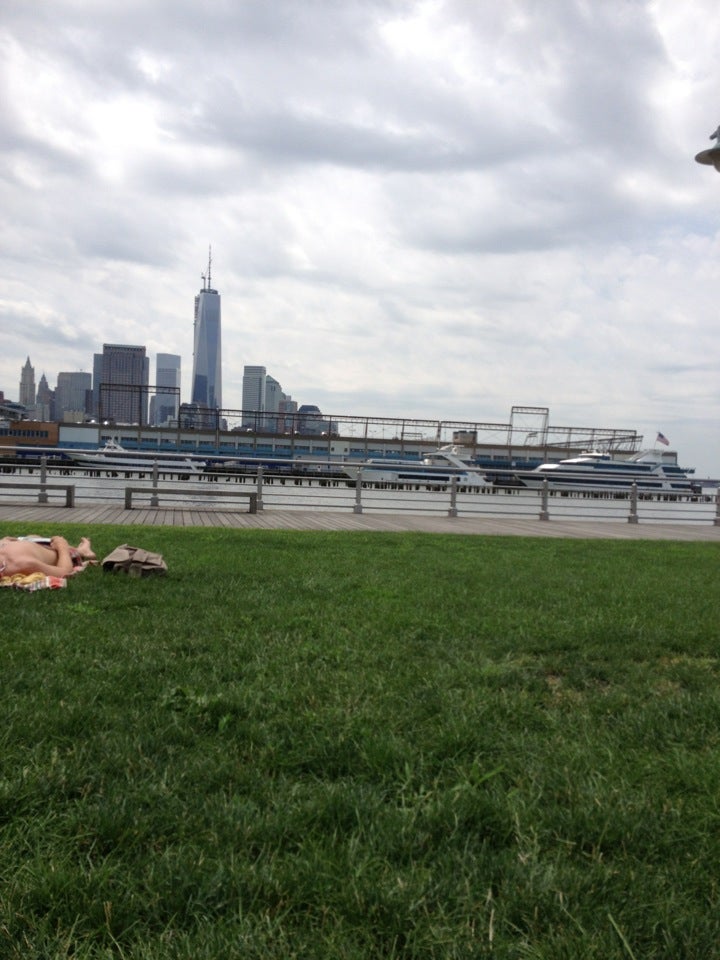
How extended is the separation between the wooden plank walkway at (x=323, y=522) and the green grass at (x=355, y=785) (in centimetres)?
723

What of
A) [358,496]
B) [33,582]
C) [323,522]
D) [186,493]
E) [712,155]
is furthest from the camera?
[358,496]

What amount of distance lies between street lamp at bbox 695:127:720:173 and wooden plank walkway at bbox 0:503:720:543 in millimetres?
6744

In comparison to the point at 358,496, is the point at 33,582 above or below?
below

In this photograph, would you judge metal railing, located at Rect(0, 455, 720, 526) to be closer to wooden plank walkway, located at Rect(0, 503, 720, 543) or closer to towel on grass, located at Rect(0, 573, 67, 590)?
wooden plank walkway, located at Rect(0, 503, 720, 543)

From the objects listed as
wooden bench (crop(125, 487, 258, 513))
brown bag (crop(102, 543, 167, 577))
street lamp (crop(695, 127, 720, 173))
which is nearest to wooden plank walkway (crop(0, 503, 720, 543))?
wooden bench (crop(125, 487, 258, 513))

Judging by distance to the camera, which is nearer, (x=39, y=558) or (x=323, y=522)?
(x=39, y=558)

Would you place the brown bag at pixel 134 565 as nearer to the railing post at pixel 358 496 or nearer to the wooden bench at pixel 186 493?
the wooden bench at pixel 186 493

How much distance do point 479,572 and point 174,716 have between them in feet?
16.2

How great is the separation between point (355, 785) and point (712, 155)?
751cm

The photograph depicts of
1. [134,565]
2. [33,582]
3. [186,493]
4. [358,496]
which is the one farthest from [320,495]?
[33,582]

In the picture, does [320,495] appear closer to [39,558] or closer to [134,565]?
[134,565]

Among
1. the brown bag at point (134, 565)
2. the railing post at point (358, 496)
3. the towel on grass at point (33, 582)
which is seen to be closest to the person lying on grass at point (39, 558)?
the towel on grass at point (33, 582)

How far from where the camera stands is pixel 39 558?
653 cm

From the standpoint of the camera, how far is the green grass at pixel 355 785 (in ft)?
6.08
